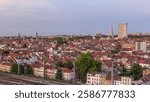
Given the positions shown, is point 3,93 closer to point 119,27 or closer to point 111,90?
point 111,90

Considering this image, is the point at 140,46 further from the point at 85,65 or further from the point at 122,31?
the point at 85,65

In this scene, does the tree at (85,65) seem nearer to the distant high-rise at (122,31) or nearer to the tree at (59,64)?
the tree at (59,64)

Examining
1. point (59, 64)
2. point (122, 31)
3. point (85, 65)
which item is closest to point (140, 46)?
point (122, 31)

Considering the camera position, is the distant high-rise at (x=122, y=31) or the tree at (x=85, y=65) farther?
the distant high-rise at (x=122, y=31)

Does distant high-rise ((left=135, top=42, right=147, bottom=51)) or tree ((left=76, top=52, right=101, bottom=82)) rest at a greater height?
tree ((left=76, top=52, right=101, bottom=82))

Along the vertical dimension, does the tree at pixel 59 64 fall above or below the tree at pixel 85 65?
below

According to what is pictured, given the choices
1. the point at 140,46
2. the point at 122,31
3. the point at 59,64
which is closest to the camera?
the point at 59,64

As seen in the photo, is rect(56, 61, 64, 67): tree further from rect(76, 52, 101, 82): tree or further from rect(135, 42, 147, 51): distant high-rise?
rect(135, 42, 147, 51): distant high-rise

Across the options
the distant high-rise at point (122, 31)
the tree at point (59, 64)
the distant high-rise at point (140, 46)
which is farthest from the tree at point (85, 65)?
the distant high-rise at point (122, 31)

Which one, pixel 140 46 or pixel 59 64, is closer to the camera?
pixel 59 64

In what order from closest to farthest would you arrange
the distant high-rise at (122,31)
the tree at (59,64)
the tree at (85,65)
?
1. the tree at (85,65)
2. the tree at (59,64)
3. the distant high-rise at (122,31)

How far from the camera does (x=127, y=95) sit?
0.66 metres

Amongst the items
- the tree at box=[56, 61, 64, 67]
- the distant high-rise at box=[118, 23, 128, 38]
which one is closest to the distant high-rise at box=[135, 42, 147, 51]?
the distant high-rise at box=[118, 23, 128, 38]

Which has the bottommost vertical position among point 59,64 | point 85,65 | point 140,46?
point 140,46
